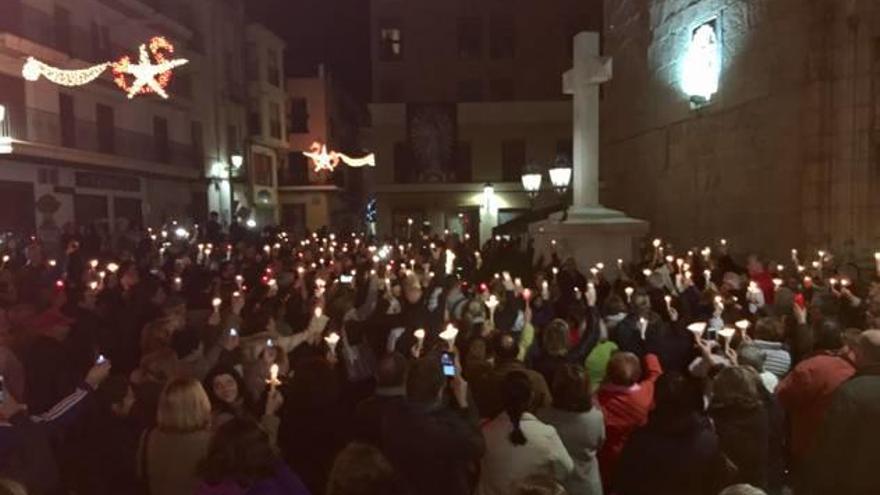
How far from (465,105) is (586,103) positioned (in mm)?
23248

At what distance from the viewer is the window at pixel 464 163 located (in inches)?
1513

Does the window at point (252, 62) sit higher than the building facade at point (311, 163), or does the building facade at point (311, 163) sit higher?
the window at point (252, 62)

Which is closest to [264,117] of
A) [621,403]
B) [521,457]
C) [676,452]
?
[621,403]

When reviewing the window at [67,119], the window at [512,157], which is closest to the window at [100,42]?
the window at [67,119]

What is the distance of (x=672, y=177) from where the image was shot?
2141cm

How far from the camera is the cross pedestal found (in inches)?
590

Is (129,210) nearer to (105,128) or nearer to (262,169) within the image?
(105,128)

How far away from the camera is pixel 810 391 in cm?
517

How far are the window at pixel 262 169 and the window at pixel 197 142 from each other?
22.1 ft

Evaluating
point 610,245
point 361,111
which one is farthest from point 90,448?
point 361,111

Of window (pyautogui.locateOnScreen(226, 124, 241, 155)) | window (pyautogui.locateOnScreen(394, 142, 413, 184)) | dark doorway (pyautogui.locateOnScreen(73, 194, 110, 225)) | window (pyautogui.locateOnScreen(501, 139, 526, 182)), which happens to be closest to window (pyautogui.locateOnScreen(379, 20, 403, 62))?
window (pyautogui.locateOnScreen(394, 142, 413, 184))

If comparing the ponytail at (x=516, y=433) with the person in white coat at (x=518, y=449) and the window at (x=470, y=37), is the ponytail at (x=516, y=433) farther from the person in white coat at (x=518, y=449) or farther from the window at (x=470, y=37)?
the window at (x=470, y=37)

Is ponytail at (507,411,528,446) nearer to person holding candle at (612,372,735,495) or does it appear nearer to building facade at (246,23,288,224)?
person holding candle at (612,372,735,495)

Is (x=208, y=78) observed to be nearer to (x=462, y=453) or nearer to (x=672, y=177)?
(x=672, y=177)
